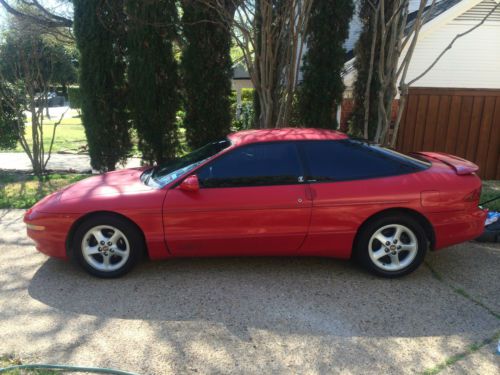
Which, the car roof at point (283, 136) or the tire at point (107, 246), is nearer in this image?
the tire at point (107, 246)

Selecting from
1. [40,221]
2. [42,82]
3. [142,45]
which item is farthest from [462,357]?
[42,82]

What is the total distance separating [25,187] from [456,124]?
864 cm

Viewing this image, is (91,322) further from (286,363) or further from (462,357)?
(462,357)

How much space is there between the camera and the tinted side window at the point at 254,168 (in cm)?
394

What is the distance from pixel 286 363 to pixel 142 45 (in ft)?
21.2

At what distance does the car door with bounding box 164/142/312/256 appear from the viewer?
12.6 ft

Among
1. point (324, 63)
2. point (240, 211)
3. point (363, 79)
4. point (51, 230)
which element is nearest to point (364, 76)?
point (363, 79)

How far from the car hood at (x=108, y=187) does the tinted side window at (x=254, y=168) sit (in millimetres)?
638

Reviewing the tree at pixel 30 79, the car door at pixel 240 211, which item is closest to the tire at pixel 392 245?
the car door at pixel 240 211

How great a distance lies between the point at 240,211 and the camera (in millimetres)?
3857

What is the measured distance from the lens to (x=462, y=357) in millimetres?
2867

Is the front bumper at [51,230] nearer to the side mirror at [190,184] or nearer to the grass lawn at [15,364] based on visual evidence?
the side mirror at [190,184]

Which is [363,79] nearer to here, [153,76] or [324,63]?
[324,63]

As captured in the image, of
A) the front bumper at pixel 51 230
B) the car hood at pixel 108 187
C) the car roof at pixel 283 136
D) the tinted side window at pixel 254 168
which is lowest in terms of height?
the front bumper at pixel 51 230
